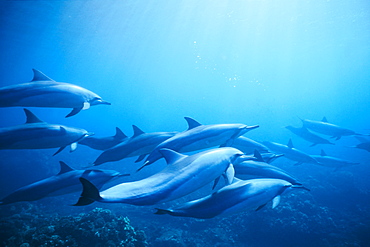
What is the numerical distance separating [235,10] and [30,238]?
29.4 m

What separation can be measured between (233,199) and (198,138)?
1.36 m

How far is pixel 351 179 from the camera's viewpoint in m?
14.8

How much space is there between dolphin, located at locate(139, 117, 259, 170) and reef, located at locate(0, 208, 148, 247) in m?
3.84

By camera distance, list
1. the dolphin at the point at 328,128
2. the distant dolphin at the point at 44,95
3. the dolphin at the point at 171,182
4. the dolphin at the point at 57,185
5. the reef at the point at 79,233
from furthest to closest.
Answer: the dolphin at the point at 328,128 < the reef at the point at 79,233 < the dolphin at the point at 57,185 < the distant dolphin at the point at 44,95 < the dolphin at the point at 171,182

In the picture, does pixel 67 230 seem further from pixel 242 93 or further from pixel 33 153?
pixel 242 93

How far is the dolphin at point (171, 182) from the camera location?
1.85m

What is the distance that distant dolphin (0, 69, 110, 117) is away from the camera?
3740mm

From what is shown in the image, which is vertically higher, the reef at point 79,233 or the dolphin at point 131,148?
the dolphin at point 131,148

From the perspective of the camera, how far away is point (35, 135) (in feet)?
12.5

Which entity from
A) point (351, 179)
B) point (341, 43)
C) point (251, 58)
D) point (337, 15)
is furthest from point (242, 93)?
point (351, 179)

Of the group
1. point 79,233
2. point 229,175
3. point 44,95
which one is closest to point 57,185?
point 44,95

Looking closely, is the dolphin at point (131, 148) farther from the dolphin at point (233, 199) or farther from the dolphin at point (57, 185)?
the dolphin at point (233, 199)

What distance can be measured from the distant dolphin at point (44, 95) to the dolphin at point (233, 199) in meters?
3.36

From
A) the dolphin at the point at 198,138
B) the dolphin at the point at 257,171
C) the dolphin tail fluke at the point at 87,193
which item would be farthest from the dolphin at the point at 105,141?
the dolphin tail fluke at the point at 87,193
